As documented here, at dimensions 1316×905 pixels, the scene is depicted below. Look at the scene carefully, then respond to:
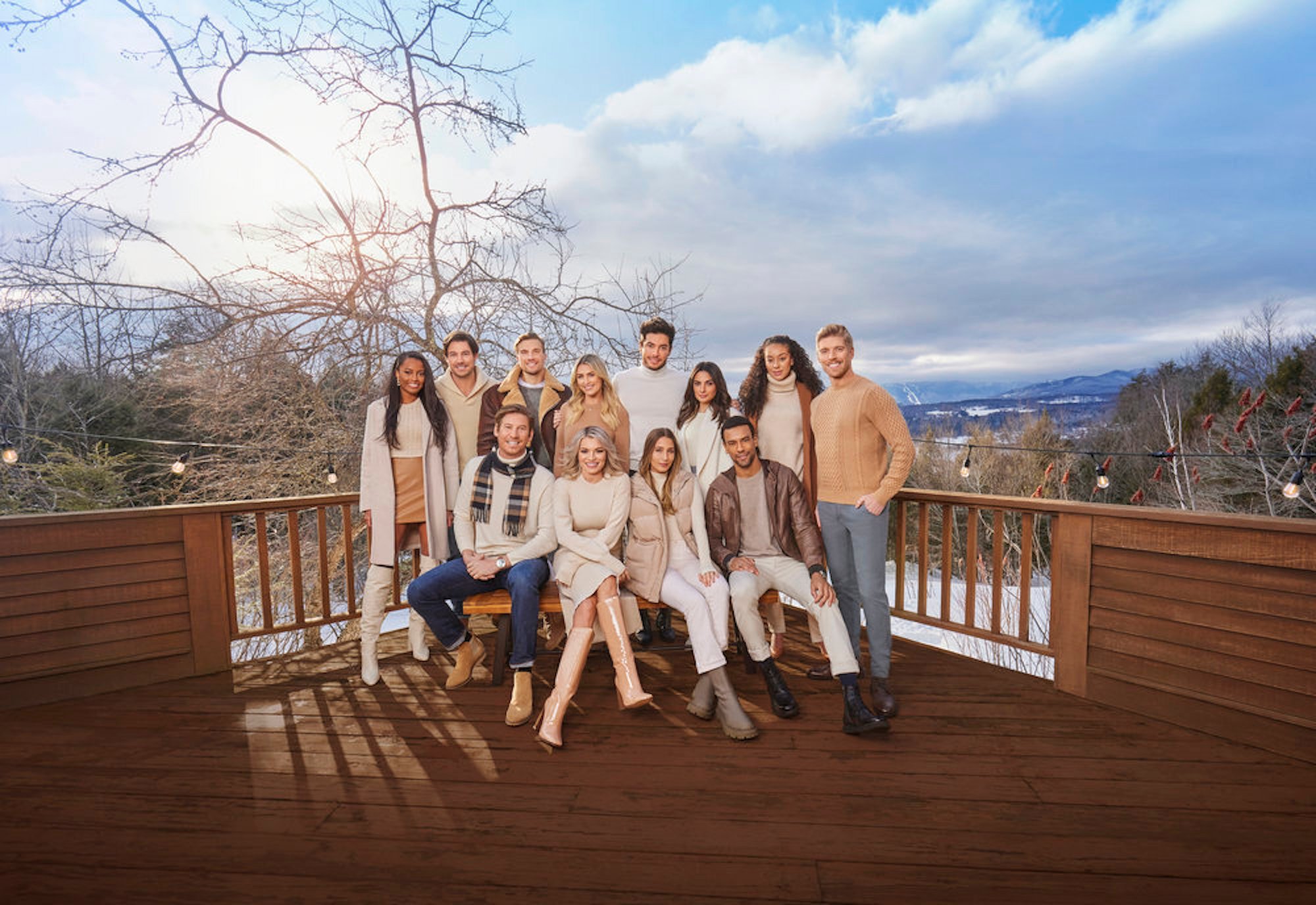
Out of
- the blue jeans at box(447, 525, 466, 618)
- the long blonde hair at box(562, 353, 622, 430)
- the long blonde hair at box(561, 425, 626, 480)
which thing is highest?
the long blonde hair at box(562, 353, 622, 430)

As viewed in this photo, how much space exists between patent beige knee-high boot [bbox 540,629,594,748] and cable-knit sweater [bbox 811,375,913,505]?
1.34m

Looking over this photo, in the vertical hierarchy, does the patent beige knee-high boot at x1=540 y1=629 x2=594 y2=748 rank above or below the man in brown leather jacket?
below

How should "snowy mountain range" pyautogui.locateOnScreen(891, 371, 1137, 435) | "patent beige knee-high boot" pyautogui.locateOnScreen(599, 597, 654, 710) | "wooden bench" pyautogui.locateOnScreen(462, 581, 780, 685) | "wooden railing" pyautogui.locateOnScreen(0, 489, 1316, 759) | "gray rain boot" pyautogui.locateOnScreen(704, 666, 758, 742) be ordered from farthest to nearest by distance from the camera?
"snowy mountain range" pyautogui.locateOnScreen(891, 371, 1137, 435) < "wooden bench" pyautogui.locateOnScreen(462, 581, 780, 685) < "patent beige knee-high boot" pyautogui.locateOnScreen(599, 597, 654, 710) < "gray rain boot" pyautogui.locateOnScreen(704, 666, 758, 742) < "wooden railing" pyautogui.locateOnScreen(0, 489, 1316, 759)

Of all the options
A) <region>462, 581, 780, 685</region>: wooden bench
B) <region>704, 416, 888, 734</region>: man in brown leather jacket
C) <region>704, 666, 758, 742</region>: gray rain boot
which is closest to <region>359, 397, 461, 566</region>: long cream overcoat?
<region>462, 581, 780, 685</region>: wooden bench

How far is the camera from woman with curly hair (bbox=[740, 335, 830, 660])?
323cm

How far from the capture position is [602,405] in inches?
130

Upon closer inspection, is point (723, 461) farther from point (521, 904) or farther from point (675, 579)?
point (521, 904)

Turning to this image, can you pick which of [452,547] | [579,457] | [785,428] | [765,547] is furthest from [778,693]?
[452,547]

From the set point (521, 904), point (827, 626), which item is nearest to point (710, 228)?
point (827, 626)

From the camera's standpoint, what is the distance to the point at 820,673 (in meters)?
3.27

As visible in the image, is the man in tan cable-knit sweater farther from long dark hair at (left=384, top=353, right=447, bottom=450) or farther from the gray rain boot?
long dark hair at (left=384, top=353, right=447, bottom=450)

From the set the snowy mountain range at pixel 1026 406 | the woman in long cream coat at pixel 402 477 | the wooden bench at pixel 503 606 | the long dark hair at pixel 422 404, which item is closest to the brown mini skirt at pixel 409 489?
the woman in long cream coat at pixel 402 477

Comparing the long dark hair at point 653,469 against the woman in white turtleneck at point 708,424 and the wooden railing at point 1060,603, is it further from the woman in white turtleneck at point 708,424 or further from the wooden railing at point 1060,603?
the wooden railing at point 1060,603

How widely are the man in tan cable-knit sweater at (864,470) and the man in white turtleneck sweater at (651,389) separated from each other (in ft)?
2.90
